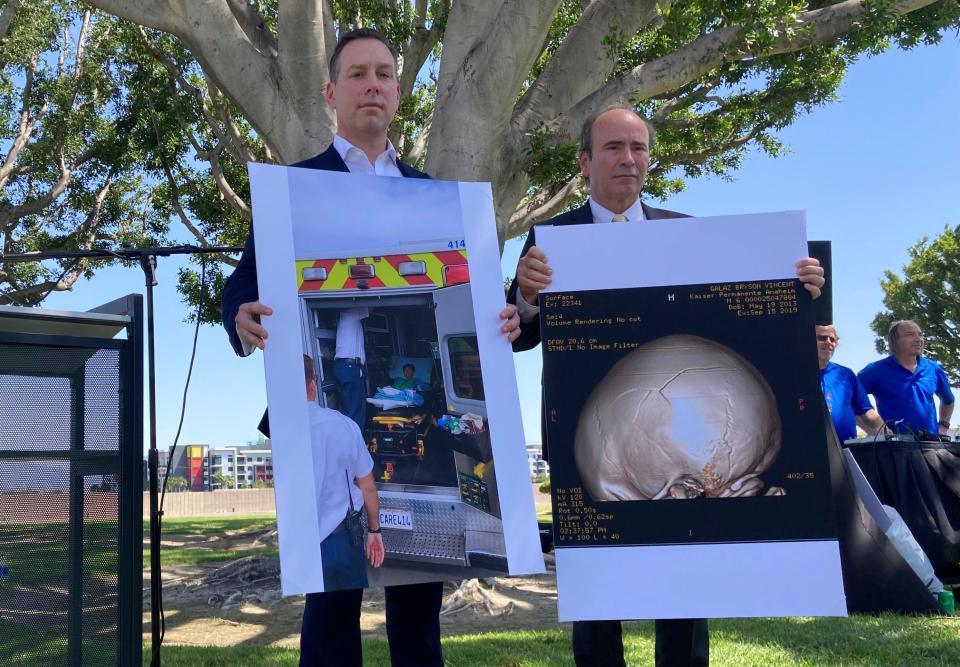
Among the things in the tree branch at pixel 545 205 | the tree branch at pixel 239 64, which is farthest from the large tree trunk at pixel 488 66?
the tree branch at pixel 545 205

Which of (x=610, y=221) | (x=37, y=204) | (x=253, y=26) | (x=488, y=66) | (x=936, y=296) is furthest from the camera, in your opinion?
(x=936, y=296)

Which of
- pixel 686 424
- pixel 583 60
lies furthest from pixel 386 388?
pixel 583 60

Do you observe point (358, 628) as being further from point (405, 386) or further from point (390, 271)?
point (390, 271)

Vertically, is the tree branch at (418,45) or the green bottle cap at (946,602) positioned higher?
the tree branch at (418,45)

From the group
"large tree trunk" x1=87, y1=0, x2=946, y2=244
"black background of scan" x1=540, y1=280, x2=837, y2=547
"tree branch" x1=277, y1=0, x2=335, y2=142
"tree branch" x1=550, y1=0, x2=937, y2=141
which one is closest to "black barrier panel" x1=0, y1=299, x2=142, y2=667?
"black background of scan" x1=540, y1=280, x2=837, y2=547

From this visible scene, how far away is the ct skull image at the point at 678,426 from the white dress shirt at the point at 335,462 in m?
0.55

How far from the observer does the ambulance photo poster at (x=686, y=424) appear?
1.91 metres

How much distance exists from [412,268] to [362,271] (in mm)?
126

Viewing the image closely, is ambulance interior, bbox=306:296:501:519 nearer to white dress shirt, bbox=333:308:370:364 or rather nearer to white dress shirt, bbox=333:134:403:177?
white dress shirt, bbox=333:308:370:364

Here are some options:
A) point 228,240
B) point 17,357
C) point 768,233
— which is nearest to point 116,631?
point 17,357

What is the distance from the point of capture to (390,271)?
1953 mm

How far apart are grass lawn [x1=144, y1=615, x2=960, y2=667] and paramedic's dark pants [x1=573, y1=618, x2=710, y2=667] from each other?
1.80 meters

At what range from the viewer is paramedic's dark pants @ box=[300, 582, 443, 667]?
1994 mm

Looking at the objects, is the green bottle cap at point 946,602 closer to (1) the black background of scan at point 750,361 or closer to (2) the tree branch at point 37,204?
(1) the black background of scan at point 750,361
